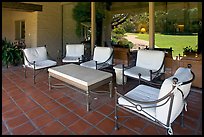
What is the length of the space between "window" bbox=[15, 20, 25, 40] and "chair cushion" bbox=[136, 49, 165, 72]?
5.78 meters

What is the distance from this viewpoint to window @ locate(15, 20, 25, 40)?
7.48 meters

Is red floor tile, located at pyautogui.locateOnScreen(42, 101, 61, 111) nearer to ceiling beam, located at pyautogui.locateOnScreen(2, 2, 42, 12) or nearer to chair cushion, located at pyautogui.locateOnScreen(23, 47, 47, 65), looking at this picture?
chair cushion, located at pyautogui.locateOnScreen(23, 47, 47, 65)

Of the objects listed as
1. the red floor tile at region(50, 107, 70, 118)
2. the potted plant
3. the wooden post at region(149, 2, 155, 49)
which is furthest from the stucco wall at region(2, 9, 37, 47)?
the red floor tile at region(50, 107, 70, 118)

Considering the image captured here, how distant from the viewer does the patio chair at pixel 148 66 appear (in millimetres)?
3176

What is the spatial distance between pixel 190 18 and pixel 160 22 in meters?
1.17

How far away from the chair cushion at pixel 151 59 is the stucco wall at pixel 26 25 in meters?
4.21

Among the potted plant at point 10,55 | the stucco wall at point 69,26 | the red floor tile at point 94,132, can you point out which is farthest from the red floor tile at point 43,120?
the stucco wall at point 69,26

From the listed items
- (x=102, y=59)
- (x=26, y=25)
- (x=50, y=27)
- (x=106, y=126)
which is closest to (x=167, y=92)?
(x=106, y=126)

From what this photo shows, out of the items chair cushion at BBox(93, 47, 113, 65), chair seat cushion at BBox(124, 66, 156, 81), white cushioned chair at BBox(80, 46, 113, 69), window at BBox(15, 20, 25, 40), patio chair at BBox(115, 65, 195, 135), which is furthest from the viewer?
window at BBox(15, 20, 25, 40)

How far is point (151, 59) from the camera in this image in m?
3.51

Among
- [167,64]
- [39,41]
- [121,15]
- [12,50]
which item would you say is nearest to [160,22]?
[121,15]

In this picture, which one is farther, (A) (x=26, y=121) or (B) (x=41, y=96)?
(B) (x=41, y=96)

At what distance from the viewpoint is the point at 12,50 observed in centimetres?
536

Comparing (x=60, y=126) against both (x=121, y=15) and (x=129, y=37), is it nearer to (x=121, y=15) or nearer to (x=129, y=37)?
(x=129, y=37)
